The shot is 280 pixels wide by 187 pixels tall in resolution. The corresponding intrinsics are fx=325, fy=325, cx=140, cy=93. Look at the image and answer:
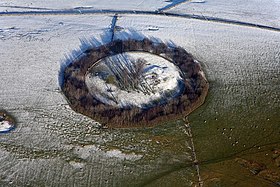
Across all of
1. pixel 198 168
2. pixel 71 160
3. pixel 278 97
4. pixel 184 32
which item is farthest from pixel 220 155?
pixel 184 32

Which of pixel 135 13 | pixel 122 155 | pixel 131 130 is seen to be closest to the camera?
pixel 122 155

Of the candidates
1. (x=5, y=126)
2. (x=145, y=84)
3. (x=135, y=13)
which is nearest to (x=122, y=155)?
(x=145, y=84)

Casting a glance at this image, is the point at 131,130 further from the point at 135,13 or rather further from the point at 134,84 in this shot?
the point at 135,13

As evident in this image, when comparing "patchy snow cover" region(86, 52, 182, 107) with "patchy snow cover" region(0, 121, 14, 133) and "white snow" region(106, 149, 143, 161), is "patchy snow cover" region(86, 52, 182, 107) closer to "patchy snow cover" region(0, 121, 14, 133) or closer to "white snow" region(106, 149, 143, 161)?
"white snow" region(106, 149, 143, 161)

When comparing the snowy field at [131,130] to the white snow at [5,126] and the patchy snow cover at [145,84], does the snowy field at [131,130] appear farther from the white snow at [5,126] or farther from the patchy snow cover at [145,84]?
the patchy snow cover at [145,84]

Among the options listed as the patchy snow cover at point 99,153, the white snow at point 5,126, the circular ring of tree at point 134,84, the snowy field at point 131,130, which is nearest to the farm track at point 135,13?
the snowy field at point 131,130

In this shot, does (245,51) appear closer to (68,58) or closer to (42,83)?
(68,58)
